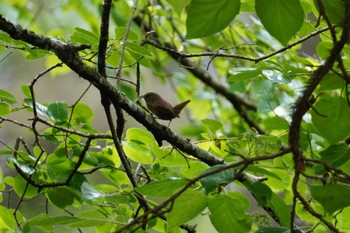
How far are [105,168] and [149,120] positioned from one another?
13 cm

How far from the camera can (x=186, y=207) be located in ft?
1.69

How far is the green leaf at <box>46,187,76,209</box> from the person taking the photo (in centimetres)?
75

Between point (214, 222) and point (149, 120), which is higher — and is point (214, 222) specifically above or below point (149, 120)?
below

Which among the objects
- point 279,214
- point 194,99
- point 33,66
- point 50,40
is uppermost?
point 33,66

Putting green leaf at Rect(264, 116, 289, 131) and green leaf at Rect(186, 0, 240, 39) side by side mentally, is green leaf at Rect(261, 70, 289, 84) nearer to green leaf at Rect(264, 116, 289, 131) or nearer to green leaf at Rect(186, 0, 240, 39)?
green leaf at Rect(264, 116, 289, 131)

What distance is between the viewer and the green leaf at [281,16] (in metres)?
0.41

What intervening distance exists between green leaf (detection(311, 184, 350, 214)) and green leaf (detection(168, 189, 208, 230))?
10 cm

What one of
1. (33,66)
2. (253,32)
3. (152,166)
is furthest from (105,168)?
(33,66)

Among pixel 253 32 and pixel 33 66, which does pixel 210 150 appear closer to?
pixel 253 32

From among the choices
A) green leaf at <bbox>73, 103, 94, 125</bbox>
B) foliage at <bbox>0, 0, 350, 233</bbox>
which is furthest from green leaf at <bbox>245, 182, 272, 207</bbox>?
green leaf at <bbox>73, 103, 94, 125</bbox>

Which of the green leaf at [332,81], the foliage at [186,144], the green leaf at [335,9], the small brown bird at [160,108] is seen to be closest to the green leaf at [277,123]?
the foliage at [186,144]

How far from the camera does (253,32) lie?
1412 millimetres

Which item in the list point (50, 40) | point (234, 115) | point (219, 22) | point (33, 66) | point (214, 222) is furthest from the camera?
point (33, 66)

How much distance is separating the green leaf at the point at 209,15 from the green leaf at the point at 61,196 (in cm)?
41
